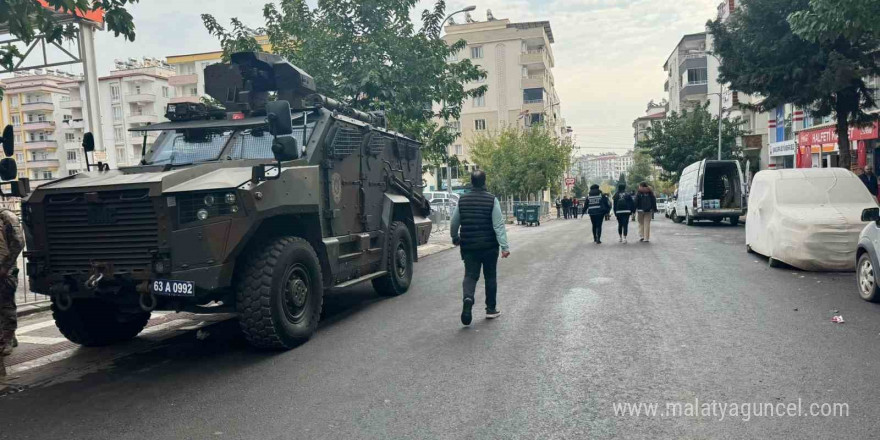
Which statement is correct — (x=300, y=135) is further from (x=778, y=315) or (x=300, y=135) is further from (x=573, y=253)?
(x=573, y=253)

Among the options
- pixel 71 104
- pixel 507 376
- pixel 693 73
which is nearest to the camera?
pixel 507 376

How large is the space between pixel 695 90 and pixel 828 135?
3883cm

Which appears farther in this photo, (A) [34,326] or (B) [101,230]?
(A) [34,326]

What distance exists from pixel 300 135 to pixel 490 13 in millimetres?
70632

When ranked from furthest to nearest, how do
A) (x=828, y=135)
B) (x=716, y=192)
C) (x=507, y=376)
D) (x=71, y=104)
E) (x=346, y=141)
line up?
1. (x=71, y=104)
2. (x=828, y=135)
3. (x=716, y=192)
4. (x=346, y=141)
5. (x=507, y=376)

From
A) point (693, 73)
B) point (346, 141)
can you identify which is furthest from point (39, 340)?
point (693, 73)

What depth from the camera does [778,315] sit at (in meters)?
7.35

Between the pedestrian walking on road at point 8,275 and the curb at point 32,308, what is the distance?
4.20 m

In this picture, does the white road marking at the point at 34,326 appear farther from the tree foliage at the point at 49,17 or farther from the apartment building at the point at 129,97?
the apartment building at the point at 129,97

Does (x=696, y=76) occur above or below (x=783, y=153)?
above

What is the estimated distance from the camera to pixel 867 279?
8242 millimetres

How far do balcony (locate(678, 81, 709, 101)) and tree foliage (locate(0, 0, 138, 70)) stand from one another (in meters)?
66.7

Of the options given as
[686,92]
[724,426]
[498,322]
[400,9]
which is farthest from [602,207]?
[686,92]

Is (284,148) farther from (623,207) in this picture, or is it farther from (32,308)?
(623,207)
